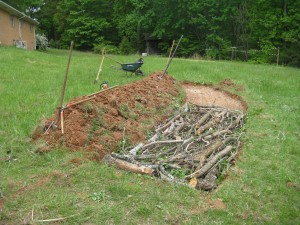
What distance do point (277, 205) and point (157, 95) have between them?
5.31m

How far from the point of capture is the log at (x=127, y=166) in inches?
210

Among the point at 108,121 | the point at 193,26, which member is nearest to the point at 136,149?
the point at 108,121

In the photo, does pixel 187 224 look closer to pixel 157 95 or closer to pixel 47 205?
pixel 47 205

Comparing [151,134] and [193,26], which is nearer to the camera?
[151,134]

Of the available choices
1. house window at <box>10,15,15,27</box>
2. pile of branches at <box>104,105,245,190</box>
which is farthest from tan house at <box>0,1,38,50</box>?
pile of branches at <box>104,105,245,190</box>

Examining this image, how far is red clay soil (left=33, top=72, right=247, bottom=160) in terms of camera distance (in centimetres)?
600

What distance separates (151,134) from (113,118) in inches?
36.1

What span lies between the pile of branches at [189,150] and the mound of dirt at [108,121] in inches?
11.6

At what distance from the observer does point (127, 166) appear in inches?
215

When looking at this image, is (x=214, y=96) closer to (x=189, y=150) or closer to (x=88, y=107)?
(x=189, y=150)

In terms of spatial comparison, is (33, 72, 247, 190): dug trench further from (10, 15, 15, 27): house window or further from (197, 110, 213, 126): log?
(10, 15, 15, 27): house window

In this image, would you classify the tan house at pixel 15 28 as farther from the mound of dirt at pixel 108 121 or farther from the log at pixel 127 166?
the log at pixel 127 166

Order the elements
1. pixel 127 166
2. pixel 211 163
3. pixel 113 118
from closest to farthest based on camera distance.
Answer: pixel 127 166, pixel 211 163, pixel 113 118

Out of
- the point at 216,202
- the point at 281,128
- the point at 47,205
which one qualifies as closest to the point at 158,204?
the point at 216,202
